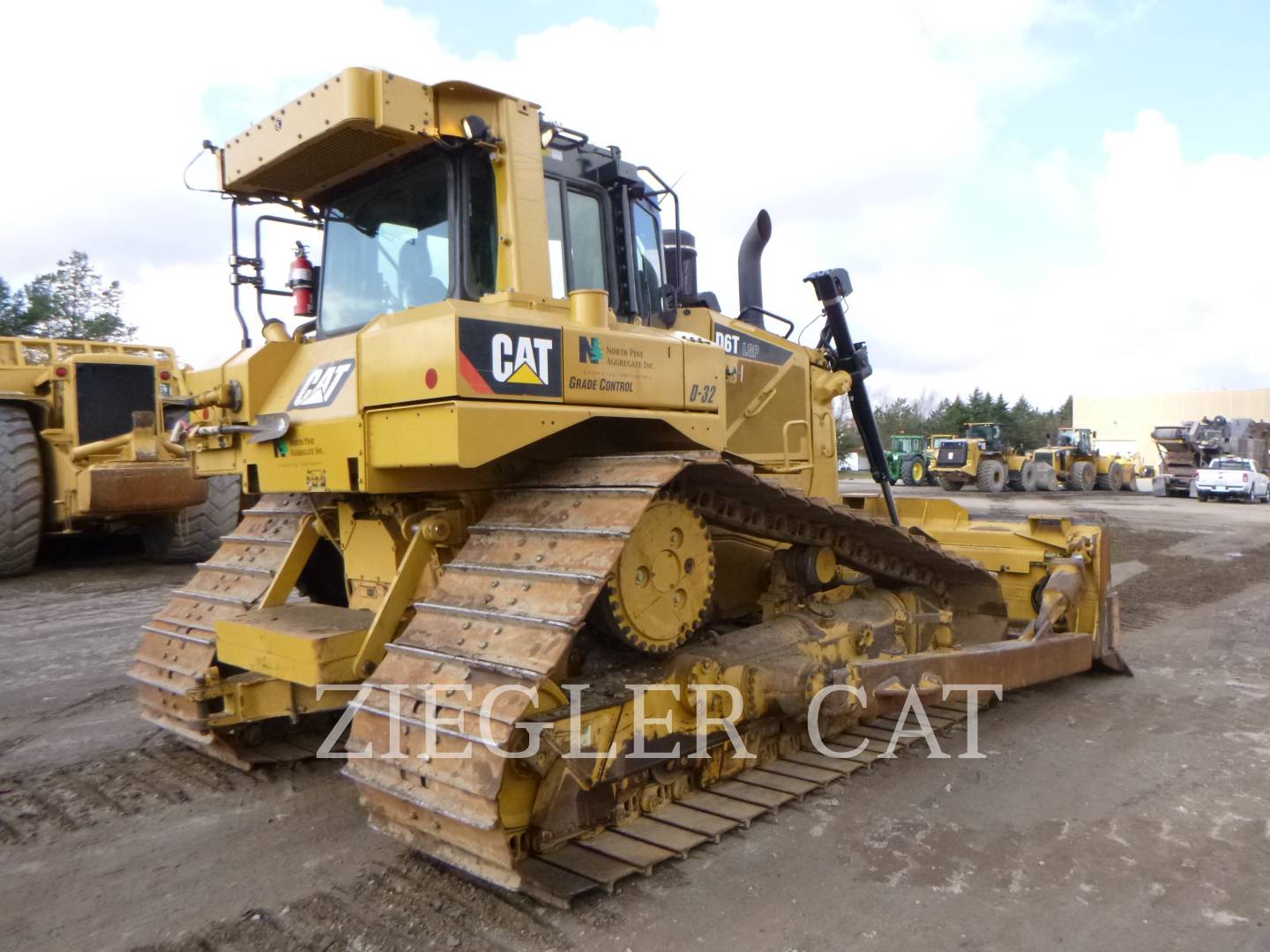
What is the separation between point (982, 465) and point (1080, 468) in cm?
525

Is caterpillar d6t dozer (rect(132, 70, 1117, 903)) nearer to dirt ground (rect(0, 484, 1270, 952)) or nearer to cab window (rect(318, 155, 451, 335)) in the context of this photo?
cab window (rect(318, 155, 451, 335))

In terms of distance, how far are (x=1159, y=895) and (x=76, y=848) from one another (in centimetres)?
416

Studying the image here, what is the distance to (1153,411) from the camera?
63906mm

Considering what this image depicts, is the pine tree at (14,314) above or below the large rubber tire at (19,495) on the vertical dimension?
above

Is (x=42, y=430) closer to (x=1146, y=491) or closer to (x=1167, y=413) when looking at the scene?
(x=1146, y=491)

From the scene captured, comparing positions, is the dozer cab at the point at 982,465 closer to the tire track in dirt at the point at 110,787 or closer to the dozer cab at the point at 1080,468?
the dozer cab at the point at 1080,468

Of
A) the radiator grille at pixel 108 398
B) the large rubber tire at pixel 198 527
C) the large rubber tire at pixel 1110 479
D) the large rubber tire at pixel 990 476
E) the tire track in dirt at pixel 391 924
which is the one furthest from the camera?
the large rubber tire at pixel 1110 479

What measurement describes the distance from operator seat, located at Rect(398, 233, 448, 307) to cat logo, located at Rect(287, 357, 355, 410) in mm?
484

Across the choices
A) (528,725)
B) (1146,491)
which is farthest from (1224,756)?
(1146,491)

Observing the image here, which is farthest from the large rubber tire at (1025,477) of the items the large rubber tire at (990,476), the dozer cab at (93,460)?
the dozer cab at (93,460)

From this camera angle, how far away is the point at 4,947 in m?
3.08

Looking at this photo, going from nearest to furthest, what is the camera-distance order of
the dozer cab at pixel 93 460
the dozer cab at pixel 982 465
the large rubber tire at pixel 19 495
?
the large rubber tire at pixel 19 495
the dozer cab at pixel 93 460
the dozer cab at pixel 982 465

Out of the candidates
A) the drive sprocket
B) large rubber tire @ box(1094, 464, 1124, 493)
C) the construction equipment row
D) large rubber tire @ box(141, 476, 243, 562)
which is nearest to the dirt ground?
the drive sprocket

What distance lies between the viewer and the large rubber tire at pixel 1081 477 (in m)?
34.0
